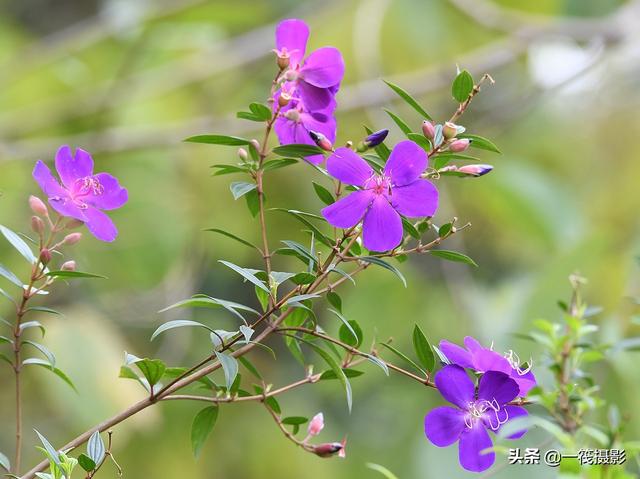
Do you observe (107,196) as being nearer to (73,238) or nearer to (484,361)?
(73,238)

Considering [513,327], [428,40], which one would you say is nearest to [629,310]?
[513,327]

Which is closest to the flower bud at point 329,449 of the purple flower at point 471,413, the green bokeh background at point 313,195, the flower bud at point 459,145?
the purple flower at point 471,413

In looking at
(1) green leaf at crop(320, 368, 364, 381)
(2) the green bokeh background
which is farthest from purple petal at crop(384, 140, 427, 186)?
(2) the green bokeh background

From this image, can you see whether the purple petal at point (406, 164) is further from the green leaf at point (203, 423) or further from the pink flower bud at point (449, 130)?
the green leaf at point (203, 423)

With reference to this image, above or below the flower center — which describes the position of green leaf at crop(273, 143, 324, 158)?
above

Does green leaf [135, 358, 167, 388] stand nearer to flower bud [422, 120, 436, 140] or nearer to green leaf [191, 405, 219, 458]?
green leaf [191, 405, 219, 458]

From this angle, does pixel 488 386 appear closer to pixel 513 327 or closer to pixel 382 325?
pixel 513 327
